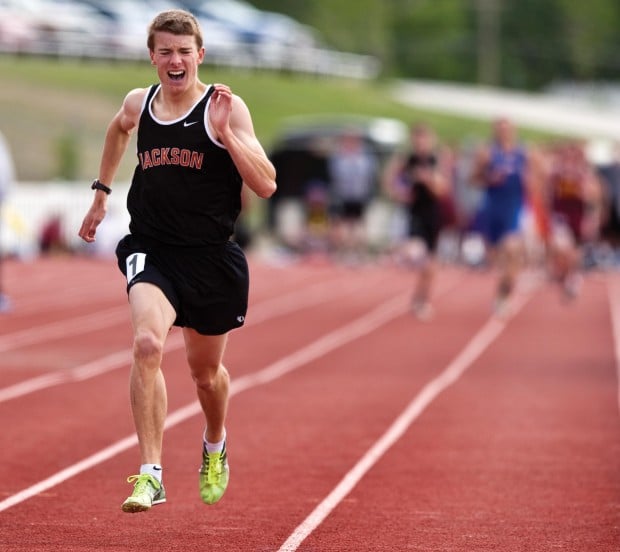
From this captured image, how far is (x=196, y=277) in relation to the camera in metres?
6.93

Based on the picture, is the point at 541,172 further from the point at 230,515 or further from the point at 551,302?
the point at 230,515

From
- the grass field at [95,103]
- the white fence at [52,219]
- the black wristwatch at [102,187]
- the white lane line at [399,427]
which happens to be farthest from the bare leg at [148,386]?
the grass field at [95,103]

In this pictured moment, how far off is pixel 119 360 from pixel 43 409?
9.99 ft

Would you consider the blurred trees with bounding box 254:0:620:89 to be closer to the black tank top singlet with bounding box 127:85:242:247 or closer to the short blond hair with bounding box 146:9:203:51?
the black tank top singlet with bounding box 127:85:242:247

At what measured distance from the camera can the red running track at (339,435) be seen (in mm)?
7000

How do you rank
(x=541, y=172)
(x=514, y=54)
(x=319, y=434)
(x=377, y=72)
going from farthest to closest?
1. (x=514, y=54)
2. (x=377, y=72)
3. (x=541, y=172)
4. (x=319, y=434)

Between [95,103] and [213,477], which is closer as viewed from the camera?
[213,477]

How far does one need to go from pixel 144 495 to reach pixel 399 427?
4079 mm

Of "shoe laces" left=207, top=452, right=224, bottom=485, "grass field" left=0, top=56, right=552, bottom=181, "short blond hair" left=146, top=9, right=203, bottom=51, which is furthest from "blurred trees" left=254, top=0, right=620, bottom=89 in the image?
"short blond hair" left=146, top=9, right=203, bottom=51

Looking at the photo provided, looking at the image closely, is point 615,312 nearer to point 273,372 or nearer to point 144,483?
point 273,372

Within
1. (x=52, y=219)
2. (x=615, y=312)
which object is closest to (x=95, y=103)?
(x=52, y=219)

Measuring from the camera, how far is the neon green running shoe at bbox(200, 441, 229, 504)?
7.11 m

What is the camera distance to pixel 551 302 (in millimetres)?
21219

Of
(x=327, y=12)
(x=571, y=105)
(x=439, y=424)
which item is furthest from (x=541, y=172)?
(x=327, y=12)
